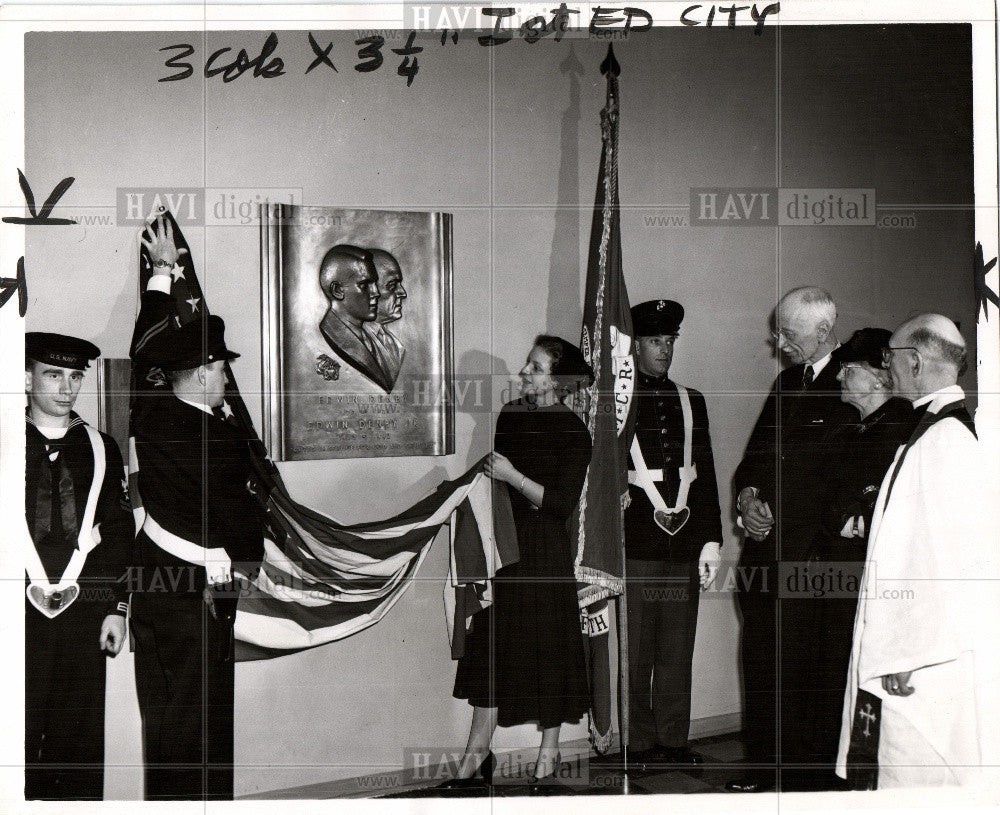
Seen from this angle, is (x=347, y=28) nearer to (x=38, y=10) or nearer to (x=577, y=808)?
(x=38, y=10)

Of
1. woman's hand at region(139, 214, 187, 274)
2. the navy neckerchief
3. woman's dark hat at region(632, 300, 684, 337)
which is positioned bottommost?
the navy neckerchief

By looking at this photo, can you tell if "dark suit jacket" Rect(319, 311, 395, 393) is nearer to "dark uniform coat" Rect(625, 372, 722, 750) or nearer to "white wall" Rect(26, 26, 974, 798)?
"white wall" Rect(26, 26, 974, 798)

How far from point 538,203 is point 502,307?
28 cm

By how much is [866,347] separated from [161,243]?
5.95ft

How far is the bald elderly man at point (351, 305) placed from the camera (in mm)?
1986

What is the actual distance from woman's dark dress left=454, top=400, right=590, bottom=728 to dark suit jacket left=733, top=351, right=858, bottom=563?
17.8 inches

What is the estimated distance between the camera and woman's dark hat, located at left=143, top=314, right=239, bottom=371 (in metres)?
1.97

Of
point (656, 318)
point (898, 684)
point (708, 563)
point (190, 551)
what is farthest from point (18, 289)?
point (898, 684)

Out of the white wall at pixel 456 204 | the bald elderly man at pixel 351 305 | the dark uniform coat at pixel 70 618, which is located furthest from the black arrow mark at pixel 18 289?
the bald elderly man at pixel 351 305

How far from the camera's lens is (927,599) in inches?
80.7

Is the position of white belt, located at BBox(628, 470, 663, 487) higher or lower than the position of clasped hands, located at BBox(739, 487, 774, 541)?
higher

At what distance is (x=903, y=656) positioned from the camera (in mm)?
2051

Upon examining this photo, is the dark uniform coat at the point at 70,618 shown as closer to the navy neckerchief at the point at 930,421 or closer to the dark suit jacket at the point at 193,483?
the dark suit jacket at the point at 193,483

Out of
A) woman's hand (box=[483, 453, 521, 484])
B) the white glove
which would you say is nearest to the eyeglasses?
the white glove
